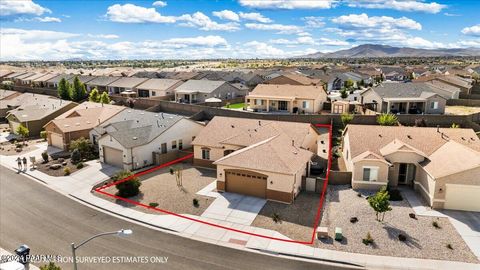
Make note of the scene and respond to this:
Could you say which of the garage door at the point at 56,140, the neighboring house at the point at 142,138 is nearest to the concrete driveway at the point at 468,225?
the neighboring house at the point at 142,138

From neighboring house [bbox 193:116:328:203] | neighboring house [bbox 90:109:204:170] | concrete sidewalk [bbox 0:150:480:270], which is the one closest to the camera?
concrete sidewalk [bbox 0:150:480:270]

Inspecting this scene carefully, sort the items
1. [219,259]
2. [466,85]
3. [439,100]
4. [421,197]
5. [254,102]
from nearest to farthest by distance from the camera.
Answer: [219,259]
[421,197]
[439,100]
[254,102]
[466,85]

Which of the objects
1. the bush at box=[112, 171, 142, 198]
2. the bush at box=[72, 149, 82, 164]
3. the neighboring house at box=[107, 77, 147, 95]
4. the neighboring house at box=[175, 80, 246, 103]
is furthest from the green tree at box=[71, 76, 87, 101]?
the bush at box=[112, 171, 142, 198]

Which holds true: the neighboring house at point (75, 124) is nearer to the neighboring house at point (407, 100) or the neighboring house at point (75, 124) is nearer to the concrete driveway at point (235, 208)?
the concrete driveway at point (235, 208)

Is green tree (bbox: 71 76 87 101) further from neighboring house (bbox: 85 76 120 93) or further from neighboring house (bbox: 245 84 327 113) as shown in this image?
neighboring house (bbox: 245 84 327 113)

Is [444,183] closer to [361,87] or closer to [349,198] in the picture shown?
[349,198]

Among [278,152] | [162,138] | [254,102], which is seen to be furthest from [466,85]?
[162,138]
